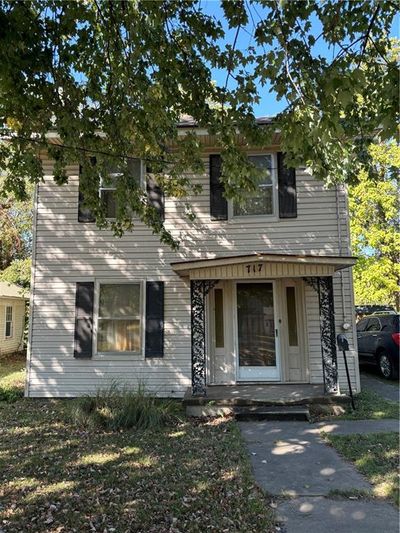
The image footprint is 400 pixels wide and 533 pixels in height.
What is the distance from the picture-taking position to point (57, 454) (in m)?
5.59

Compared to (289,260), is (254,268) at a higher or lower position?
lower

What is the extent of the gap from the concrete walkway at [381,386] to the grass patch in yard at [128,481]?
13.2ft

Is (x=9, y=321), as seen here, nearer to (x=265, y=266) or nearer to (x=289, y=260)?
(x=265, y=266)

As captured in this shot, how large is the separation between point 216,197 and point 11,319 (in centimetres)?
1460

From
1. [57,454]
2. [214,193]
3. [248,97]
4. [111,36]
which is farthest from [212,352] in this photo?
[111,36]

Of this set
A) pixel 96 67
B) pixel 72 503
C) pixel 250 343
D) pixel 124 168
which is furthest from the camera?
pixel 250 343

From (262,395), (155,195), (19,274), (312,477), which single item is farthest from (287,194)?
(19,274)

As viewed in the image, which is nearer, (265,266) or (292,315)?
(265,266)

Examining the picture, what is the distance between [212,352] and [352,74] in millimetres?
7091

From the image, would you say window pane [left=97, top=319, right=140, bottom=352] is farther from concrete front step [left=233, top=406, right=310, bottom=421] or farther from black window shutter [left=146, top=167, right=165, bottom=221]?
concrete front step [left=233, top=406, right=310, bottom=421]

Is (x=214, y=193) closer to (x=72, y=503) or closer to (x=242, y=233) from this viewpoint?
(x=242, y=233)

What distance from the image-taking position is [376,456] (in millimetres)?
5297

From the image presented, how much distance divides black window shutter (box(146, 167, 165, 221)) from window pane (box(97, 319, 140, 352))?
248 cm

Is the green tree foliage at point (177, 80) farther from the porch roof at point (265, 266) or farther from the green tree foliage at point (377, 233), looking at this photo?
the green tree foliage at point (377, 233)
